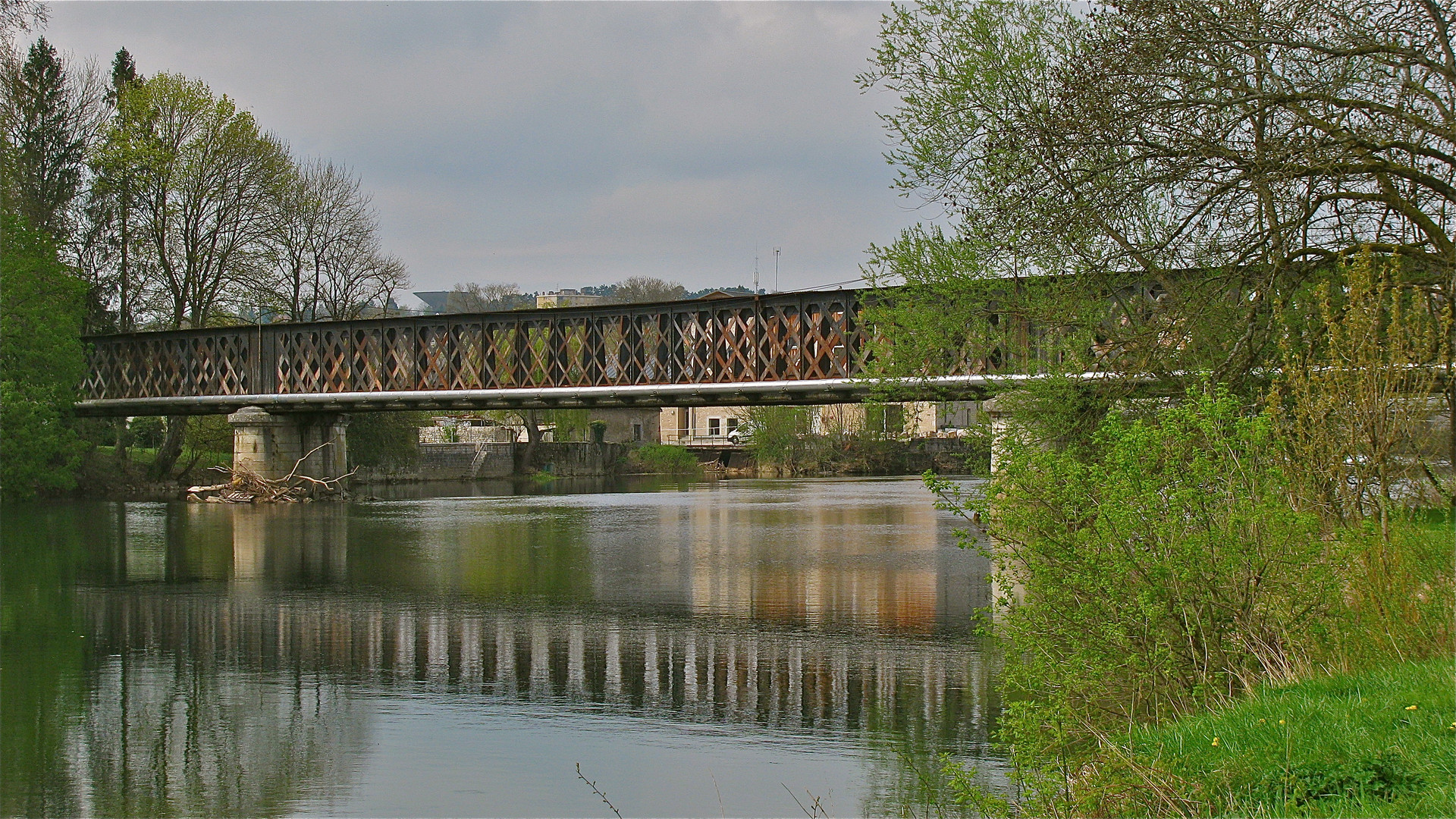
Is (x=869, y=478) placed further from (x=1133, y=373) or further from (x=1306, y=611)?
(x=1306, y=611)

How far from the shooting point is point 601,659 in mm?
13664

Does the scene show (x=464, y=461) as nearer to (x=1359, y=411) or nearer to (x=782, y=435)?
(x=782, y=435)

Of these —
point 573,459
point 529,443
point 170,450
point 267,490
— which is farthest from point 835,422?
point 267,490

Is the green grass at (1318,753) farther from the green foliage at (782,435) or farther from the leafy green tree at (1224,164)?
the green foliage at (782,435)

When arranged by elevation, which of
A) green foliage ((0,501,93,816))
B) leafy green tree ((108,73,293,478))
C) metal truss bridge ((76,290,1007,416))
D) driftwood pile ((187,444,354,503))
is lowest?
green foliage ((0,501,93,816))

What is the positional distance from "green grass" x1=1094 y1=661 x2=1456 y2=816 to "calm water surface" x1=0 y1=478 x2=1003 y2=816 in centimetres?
234

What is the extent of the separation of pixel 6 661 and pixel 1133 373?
1186 centimetres

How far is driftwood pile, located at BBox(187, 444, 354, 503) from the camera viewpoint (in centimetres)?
4422

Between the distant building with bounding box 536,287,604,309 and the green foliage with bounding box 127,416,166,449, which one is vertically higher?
the distant building with bounding box 536,287,604,309

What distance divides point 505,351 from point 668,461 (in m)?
39.6

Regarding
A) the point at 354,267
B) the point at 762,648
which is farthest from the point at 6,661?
the point at 354,267

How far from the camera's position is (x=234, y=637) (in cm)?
1503

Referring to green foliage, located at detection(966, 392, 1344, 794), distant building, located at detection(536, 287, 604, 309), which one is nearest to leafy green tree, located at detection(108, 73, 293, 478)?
green foliage, located at detection(966, 392, 1344, 794)

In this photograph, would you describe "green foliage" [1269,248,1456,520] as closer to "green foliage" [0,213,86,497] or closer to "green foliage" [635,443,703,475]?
"green foliage" [0,213,86,497]
